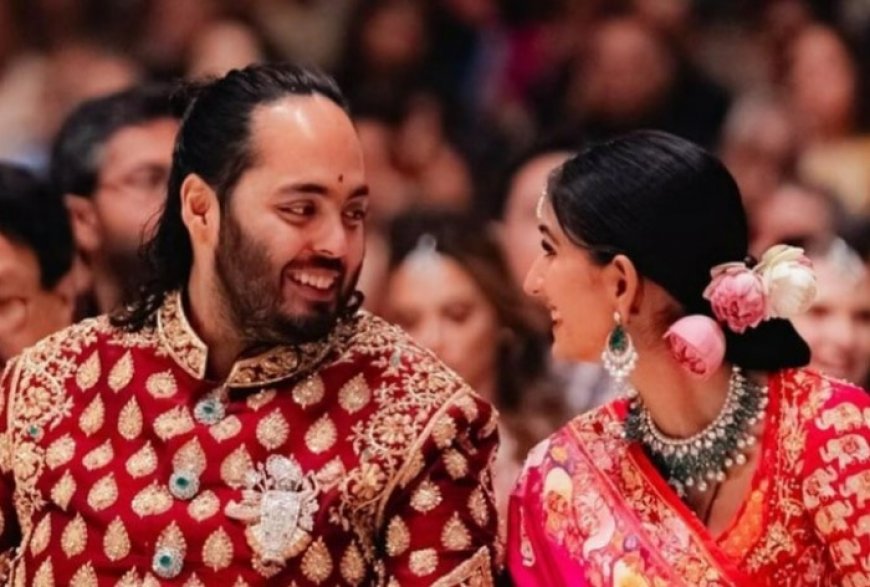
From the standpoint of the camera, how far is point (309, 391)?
12.8ft

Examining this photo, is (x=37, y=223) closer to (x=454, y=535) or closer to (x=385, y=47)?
(x=454, y=535)

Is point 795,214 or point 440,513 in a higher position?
point 440,513

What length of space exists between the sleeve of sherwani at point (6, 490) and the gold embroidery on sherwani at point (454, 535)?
0.76 meters

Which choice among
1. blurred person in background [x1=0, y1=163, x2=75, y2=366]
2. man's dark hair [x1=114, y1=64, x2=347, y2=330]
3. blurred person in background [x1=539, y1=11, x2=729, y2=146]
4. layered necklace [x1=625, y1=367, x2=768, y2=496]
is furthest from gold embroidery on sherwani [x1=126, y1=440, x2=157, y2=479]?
blurred person in background [x1=539, y1=11, x2=729, y2=146]

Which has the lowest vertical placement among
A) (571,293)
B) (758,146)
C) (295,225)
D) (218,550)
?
(758,146)

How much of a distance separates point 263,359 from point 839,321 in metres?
1.43

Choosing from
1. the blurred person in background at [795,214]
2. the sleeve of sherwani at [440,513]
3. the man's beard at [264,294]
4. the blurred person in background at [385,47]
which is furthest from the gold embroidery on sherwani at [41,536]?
the blurred person in background at [385,47]

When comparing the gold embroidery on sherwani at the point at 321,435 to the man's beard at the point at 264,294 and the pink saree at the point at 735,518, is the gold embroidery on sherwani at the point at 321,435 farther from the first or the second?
the pink saree at the point at 735,518

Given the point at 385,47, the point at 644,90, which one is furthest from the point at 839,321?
the point at 385,47

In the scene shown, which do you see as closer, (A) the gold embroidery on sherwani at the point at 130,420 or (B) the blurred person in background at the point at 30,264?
(A) the gold embroidery on sherwani at the point at 130,420

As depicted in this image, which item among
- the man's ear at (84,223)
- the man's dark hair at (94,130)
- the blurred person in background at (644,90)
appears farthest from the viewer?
the blurred person in background at (644,90)

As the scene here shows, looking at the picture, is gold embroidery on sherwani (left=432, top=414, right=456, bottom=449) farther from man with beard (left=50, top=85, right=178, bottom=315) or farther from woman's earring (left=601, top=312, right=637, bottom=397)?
man with beard (left=50, top=85, right=178, bottom=315)

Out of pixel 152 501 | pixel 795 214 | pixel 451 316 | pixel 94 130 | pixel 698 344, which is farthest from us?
pixel 795 214

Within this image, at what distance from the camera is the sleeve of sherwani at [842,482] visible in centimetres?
368
